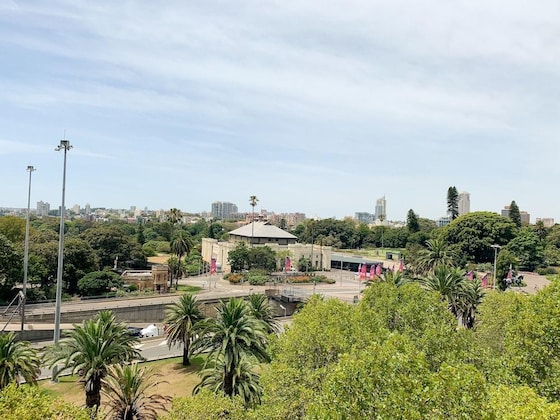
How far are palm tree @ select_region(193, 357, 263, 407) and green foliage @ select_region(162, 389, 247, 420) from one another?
18.7 feet

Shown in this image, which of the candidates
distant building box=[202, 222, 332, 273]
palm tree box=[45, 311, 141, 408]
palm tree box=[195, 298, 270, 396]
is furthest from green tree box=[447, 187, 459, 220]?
palm tree box=[45, 311, 141, 408]

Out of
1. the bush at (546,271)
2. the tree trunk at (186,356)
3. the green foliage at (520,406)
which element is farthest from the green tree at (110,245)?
the bush at (546,271)

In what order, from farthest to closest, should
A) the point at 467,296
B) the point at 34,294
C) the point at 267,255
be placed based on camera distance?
the point at 267,255 < the point at 34,294 < the point at 467,296

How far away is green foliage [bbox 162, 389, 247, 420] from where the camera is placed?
13.9 meters

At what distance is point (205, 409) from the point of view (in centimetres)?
1403

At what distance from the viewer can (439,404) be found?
10266mm

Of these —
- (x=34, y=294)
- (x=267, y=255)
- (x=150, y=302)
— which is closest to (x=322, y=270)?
(x=267, y=255)

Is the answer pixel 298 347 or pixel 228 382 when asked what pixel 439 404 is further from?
pixel 228 382

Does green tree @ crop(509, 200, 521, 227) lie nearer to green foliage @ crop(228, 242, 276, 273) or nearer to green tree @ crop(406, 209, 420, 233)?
green tree @ crop(406, 209, 420, 233)

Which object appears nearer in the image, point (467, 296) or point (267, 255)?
point (467, 296)

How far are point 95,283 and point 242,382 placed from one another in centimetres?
3780

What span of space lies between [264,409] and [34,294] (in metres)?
43.4

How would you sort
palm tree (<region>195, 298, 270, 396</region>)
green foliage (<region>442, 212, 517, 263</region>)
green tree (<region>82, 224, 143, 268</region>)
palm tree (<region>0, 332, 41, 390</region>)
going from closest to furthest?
1. palm tree (<region>0, 332, 41, 390</region>)
2. palm tree (<region>195, 298, 270, 396</region>)
3. green tree (<region>82, 224, 143, 268</region>)
4. green foliage (<region>442, 212, 517, 263</region>)

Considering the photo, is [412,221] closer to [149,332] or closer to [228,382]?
[149,332]
